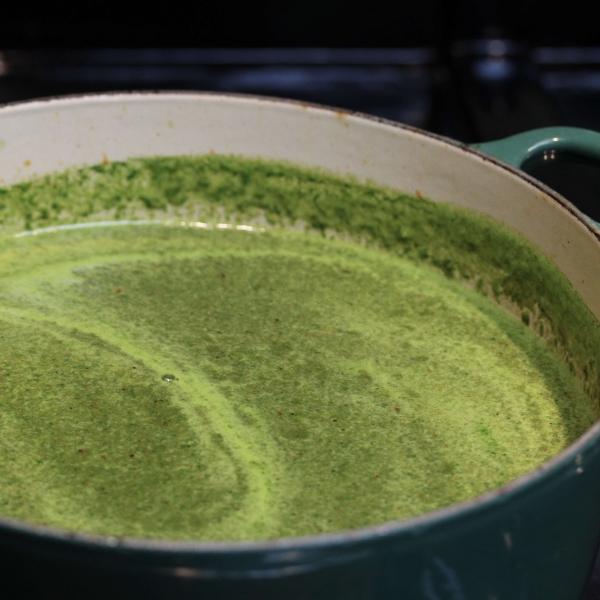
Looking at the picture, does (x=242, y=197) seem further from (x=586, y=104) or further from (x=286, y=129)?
(x=586, y=104)

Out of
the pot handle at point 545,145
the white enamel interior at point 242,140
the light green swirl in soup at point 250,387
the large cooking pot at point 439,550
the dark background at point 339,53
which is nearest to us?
the large cooking pot at point 439,550

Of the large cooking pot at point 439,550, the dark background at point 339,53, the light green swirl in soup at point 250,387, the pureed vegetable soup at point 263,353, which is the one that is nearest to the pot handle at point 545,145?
the large cooking pot at point 439,550

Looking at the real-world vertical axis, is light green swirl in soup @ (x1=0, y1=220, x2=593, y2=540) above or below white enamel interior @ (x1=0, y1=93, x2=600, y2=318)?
below

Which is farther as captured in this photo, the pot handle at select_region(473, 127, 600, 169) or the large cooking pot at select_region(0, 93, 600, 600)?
the pot handle at select_region(473, 127, 600, 169)

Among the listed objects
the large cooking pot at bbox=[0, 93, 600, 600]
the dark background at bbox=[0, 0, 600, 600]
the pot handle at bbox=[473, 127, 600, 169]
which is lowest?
the large cooking pot at bbox=[0, 93, 600, 600]

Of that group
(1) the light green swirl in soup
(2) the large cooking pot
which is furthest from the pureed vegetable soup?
(2) the large cooking pot

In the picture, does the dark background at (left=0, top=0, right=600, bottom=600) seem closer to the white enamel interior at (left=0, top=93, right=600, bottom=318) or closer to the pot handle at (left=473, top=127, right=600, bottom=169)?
the white enamel interior at (left=0, top=93, right=600, bottom=318)

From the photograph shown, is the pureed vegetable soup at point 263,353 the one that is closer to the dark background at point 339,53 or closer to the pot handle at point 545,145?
the pot handle at point 545,145
